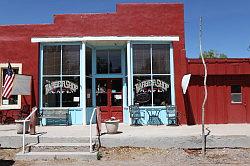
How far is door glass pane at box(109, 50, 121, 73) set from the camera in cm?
1997

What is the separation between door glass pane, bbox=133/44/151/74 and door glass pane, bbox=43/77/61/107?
3.87m

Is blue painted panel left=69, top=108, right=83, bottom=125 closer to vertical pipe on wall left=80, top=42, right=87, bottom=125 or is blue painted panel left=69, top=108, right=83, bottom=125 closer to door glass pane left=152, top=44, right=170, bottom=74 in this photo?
vertical pipe on wall left=80, top=42, right=87, bottom=125

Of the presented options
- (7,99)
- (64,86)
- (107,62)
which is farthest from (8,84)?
(107,62)

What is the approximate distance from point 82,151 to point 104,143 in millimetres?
965

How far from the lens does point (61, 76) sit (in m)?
18.8

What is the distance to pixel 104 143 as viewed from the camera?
42.2ft

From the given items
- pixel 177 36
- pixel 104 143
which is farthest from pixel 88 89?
pixel 104 143

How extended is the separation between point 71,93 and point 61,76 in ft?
3.17

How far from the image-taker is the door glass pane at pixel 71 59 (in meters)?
18.8

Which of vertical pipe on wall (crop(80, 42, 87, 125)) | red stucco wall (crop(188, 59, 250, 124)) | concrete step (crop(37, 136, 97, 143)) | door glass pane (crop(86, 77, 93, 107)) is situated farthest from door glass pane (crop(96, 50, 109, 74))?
concrete step (crop(37, 136, 97, 143))

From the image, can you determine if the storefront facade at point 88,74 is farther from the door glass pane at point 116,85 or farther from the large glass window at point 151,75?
the door glass pane at point 116,85

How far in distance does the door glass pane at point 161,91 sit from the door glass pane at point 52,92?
4689mm

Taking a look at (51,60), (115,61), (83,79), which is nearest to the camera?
(83,79)

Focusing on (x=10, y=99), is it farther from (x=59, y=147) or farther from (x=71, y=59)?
(x=59, y=147)
